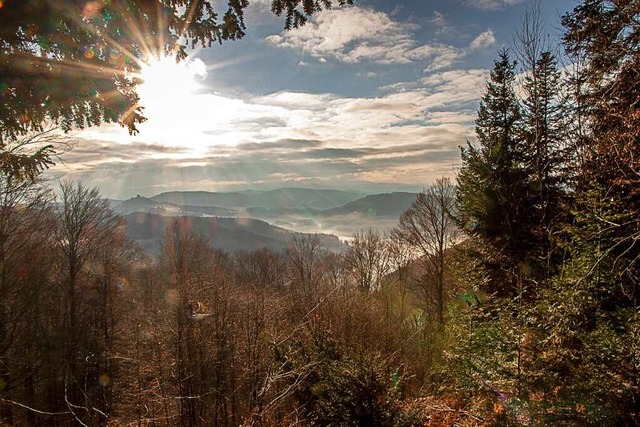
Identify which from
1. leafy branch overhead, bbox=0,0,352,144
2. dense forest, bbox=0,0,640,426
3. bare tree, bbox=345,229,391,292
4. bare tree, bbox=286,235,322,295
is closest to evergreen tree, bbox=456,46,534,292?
dense forest, bbox=0,0,640,426

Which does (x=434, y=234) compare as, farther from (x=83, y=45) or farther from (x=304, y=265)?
(x=83, y=45)

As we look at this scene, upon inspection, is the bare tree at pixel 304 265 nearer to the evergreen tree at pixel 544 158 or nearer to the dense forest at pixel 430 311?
the dense forest at pixel 430 311

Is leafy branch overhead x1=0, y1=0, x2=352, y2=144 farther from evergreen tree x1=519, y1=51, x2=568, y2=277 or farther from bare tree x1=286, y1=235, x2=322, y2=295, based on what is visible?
bare tree x1=286, y1=235, x2=322, y2=295

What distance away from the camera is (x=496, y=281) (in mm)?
12711

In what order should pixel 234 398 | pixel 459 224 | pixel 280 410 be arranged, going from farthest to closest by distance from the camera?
pixel 234 398 → pixel 459 224 → pixel 280 410

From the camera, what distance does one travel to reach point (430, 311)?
24000 millimetres

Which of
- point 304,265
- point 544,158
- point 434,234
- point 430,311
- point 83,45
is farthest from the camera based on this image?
point 304,265

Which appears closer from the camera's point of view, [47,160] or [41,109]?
[41,109]

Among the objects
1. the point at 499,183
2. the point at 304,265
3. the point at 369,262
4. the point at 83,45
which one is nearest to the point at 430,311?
the point at 369,262

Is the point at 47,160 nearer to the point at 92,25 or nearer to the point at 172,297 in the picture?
the point at 92,25

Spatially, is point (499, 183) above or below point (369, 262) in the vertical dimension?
above

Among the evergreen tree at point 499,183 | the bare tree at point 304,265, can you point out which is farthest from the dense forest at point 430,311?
the bare tree at point 304,265

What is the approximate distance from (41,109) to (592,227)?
29.3 ft

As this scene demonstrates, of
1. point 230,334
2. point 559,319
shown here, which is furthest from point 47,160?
point 230,334
